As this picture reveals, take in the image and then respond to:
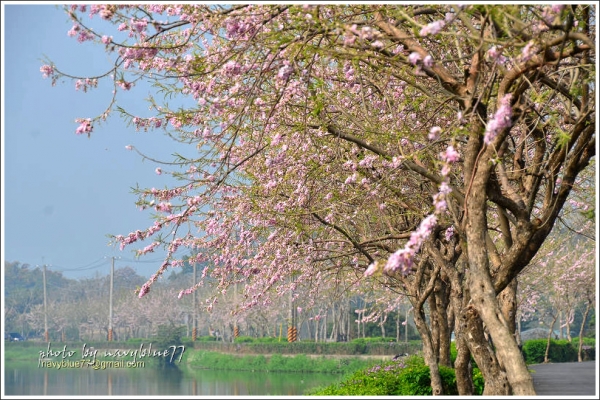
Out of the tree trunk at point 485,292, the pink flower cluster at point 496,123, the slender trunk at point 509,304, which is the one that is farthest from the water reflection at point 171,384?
the pink flower cluster at point 496,123

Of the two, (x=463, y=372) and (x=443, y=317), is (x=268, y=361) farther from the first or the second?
(x=463, y=372)

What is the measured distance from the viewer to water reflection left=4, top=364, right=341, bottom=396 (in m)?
26.3

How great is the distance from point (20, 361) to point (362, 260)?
51843 millimetres

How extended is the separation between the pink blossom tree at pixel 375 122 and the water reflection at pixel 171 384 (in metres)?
13.9

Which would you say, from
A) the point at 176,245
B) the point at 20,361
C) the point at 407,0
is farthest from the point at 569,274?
the point at 20,361

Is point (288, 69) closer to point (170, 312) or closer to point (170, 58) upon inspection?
point (170, 58)

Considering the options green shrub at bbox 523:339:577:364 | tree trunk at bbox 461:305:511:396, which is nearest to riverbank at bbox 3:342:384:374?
green shrub at bbox 523:339:577:364

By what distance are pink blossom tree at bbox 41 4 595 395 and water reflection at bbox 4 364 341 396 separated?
1390 centimetres

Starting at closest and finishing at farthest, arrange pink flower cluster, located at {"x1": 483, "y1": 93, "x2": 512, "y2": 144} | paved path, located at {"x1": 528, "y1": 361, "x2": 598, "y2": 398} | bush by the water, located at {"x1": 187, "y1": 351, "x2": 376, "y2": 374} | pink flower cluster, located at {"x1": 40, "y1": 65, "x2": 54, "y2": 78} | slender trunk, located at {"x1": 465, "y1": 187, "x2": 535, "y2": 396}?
pink flower cluster, located at {"x1": 483, "y1": 93, "x2": 512, "y2": 144} < slender trunk, located at {"x1": 465, "y1": 187, "x2": 535, "y2": 396} < pink flower cluster, located at {"x1": 40, "y1": 65, "x2": 54, "y2": 78} < paved path, located at {"x1": 528, "y1": 361, "x2": 598, "y2": 398} < bush by the water, located at {"x1": 187, "y1": 351, "x2": 376, "y2": 374}

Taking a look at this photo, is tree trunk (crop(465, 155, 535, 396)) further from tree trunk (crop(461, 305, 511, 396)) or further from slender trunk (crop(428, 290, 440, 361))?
slender trunk (crop(428, 290, 440, 361))

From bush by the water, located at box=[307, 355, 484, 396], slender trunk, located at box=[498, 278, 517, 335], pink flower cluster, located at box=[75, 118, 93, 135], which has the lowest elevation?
bush by the water, located at box=[307, 355, 484, 396]

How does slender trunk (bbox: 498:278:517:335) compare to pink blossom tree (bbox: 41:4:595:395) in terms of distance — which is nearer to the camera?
pink blossom tree (bbox: 41:4:595:395)

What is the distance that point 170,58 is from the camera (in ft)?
25.4

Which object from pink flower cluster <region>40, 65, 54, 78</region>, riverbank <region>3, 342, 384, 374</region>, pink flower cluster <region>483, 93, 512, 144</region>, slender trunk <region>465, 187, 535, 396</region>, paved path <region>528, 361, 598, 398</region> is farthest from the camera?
riverbank <region>3, 342, 384, 374</region>
